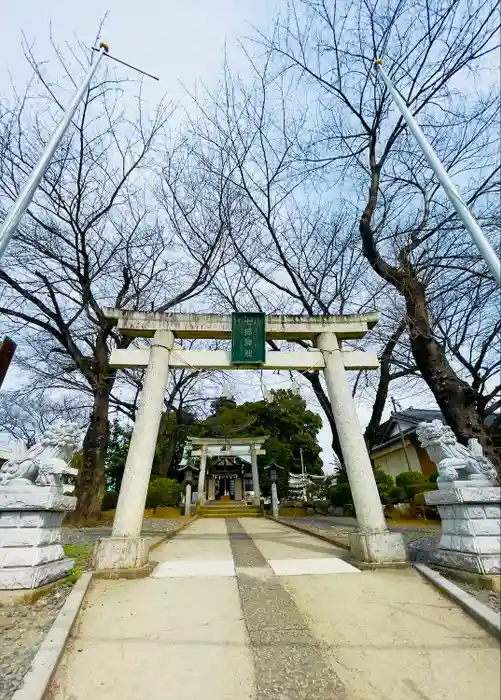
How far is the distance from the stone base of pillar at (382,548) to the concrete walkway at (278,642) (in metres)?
0.28

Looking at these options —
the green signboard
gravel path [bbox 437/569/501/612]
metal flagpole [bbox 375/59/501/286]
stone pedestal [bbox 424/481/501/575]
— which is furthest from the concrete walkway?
the green signboard

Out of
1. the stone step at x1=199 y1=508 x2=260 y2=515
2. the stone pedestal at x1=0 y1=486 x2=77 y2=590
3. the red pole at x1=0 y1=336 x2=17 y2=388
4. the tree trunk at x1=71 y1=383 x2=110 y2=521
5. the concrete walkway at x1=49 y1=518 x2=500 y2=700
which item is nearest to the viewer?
the concrete walkway at x1=49 y1=518 x2=500 y2=700

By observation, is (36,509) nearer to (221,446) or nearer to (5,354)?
(5,354)

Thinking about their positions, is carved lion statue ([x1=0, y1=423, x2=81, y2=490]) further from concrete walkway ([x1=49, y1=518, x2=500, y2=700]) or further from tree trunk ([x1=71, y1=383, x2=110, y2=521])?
tree trunk ([x1=71, y1=383, x2=110, y2=521])

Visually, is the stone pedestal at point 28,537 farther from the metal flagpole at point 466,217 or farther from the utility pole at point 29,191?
the metal flagpole at point 466,217

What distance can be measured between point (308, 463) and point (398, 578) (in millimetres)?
21333

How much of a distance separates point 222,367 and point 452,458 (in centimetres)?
351

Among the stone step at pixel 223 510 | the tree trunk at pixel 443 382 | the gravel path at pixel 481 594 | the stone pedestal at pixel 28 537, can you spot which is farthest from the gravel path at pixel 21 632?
the stone step at pixel 223 510

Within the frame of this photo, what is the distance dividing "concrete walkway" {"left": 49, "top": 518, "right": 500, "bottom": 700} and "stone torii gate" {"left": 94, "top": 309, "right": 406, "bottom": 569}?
425 millimetres

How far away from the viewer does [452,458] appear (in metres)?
3.67

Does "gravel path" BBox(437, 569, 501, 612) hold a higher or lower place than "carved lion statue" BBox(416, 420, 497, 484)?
lower

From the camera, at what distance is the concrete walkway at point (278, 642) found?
1.88 metres

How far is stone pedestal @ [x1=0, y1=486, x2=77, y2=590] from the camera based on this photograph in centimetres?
325

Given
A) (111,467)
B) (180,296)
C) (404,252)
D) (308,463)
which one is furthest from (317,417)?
(404,252)
